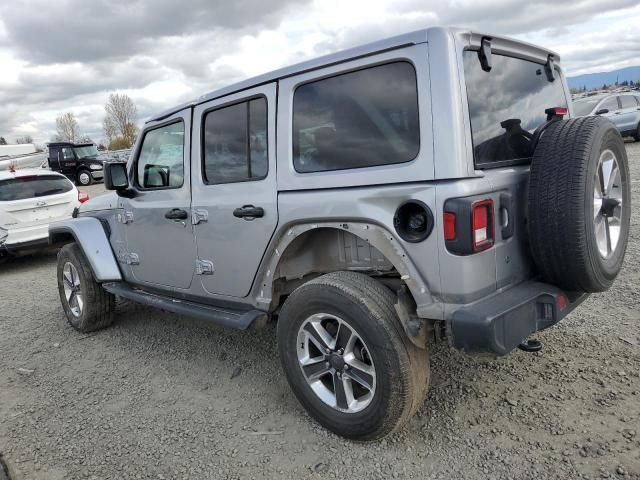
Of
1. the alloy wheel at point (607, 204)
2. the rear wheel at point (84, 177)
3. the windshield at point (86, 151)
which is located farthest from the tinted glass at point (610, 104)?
the windshield at point (86, 151)

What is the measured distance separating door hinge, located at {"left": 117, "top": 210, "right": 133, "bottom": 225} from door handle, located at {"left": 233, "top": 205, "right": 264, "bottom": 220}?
4.74ft

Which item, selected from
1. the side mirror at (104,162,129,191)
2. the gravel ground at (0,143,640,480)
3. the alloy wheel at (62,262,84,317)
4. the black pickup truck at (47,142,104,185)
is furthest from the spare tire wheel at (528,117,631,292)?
the black pickup truck at (47,142,104,185)

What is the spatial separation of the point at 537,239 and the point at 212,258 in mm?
2056

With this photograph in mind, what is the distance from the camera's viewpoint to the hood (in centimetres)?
448

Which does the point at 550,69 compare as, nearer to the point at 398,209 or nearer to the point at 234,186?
the point at 398,209

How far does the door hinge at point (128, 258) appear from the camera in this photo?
14.0 ft

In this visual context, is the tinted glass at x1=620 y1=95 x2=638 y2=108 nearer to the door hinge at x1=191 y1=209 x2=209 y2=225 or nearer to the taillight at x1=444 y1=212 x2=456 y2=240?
the door hinge at x1=191 y1=209 x2=209 y2=225

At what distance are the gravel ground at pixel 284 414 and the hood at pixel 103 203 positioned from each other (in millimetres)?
1262

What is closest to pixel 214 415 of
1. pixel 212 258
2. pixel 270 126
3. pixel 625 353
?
pixel 212 258

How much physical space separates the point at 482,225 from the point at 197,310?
2.14m

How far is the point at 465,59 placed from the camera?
2.41 meters

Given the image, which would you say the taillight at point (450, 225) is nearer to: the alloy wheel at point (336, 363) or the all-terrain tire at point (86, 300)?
the alloy wheel at point (336, 363)

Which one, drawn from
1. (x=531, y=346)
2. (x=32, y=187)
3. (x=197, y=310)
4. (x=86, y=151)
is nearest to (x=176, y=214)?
(x=197, y=310)

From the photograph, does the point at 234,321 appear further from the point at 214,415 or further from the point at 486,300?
the point at 486,300
